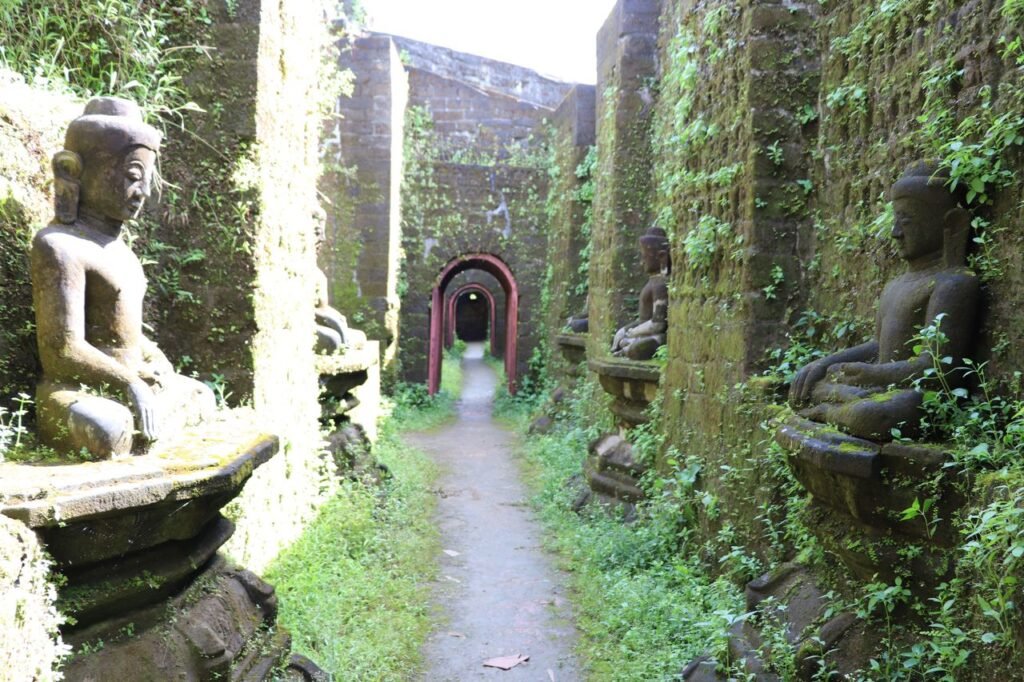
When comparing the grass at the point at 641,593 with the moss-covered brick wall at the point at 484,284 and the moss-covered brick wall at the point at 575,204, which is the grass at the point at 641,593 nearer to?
the moss-covered brick wall at the point at 575,204

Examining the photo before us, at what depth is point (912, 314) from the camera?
115 inches

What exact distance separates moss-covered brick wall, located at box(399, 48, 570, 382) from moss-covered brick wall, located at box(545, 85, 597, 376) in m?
1.42

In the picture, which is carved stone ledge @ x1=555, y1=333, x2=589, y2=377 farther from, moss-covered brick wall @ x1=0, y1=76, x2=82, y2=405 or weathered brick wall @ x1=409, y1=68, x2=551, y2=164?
moss-covered brick wall @ x1=0, y1=76, x2=82, y2=405

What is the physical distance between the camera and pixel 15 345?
3451mm

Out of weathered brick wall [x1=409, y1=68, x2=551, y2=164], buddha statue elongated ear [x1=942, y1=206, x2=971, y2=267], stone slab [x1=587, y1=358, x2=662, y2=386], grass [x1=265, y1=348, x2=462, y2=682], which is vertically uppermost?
weathered brick wall [x1=409, y1=68, x2=551, y2=164]

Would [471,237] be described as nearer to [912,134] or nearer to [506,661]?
[506,661]

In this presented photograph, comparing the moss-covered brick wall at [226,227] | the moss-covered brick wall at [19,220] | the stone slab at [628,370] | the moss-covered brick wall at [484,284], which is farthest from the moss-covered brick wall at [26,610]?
the moss-covered brick wall at [484,284]

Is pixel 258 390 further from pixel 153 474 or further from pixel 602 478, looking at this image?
pixel 602 478

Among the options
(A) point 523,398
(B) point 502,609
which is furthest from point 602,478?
(A) point 523,398

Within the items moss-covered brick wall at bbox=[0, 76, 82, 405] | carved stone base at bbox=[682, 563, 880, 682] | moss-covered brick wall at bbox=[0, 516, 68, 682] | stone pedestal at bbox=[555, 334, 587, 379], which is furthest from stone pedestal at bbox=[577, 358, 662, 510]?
moss-covered brick wall at bbox=[0, 516, 68, 682]

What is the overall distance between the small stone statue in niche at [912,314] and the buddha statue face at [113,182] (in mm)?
2881

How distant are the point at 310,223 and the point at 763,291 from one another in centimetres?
321

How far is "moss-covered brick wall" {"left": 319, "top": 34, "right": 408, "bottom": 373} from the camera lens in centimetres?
1188

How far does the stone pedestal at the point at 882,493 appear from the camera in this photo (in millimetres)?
2543
